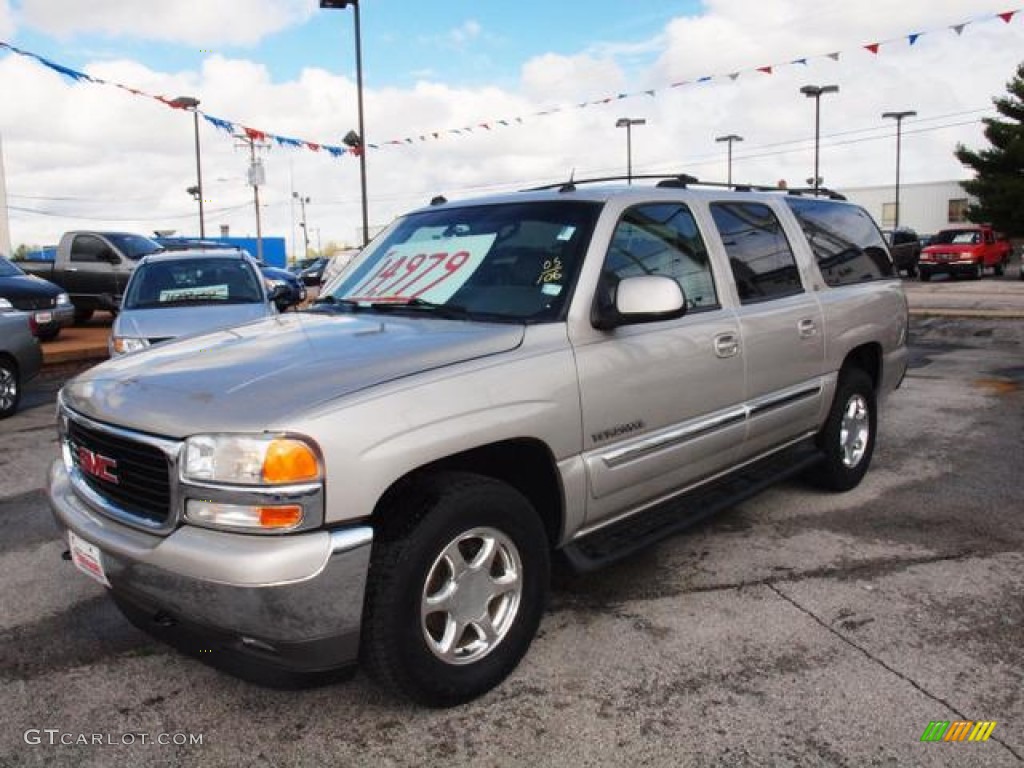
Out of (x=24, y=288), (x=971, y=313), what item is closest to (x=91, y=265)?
(x=24, y=288)

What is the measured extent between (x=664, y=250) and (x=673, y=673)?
1769mm

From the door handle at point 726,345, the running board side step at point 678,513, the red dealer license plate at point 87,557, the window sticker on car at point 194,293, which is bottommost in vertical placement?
the running board side step at point 678,513

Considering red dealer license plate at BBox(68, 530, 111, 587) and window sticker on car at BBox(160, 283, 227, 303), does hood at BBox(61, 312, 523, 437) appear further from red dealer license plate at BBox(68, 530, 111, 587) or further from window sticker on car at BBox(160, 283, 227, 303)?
window sticker on car at BBox(160, 283, 227, 303)

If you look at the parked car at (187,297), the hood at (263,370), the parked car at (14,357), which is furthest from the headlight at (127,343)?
the hood at (263,370)

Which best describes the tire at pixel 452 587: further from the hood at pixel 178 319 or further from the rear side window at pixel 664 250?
the hood at pixel 178 319

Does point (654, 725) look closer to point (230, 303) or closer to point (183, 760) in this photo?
point (183, 760)

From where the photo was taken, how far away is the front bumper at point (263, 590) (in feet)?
7.51

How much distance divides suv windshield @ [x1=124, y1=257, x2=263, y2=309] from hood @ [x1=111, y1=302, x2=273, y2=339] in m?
0.24

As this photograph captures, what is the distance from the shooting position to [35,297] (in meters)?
11.6

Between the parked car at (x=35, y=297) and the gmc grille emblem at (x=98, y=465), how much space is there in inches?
376

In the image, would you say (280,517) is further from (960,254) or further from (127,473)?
(960,254)

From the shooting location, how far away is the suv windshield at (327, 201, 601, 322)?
3.25 m

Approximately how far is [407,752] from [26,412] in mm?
7730

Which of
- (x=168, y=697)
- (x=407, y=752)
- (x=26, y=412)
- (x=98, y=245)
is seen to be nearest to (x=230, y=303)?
(x=26, y=412)
